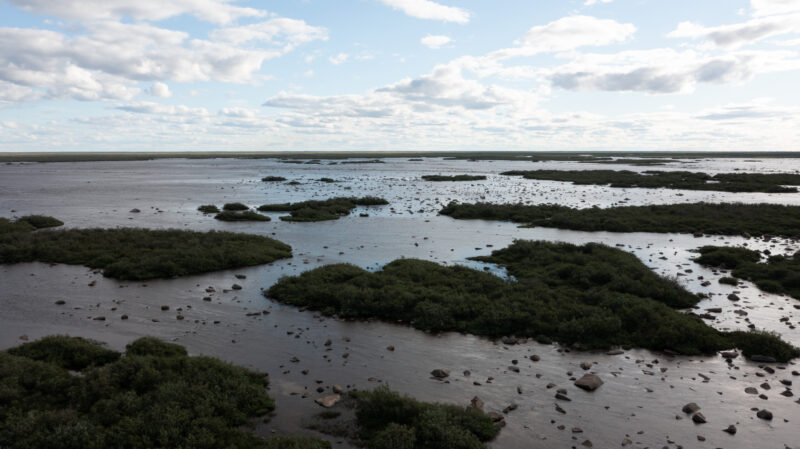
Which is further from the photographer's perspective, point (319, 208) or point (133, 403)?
point (319, 208)

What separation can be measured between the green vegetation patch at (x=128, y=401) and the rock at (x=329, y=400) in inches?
48.7

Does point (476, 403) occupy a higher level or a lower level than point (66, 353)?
lower

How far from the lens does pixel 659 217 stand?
42.3 metres

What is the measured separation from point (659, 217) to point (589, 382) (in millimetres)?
35337

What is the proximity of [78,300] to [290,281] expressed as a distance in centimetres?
957

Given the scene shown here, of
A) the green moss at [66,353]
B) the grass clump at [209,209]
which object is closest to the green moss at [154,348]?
the green moss at [66,353]

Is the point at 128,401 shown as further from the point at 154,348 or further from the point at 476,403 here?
the point at 476,403

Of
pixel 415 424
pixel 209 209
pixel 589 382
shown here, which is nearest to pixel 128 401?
pixel 415 424

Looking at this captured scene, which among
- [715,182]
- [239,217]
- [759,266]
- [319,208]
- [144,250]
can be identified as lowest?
[144,250]

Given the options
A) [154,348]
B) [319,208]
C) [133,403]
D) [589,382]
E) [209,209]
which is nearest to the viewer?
[133,403]

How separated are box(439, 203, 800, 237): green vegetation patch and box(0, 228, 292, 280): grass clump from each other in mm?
24237

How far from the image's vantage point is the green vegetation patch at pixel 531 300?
1636 centimetres

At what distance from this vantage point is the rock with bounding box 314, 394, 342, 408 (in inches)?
470

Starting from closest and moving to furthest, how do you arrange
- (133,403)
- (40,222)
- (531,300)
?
(133,403)
(531,300)
(40,222)
